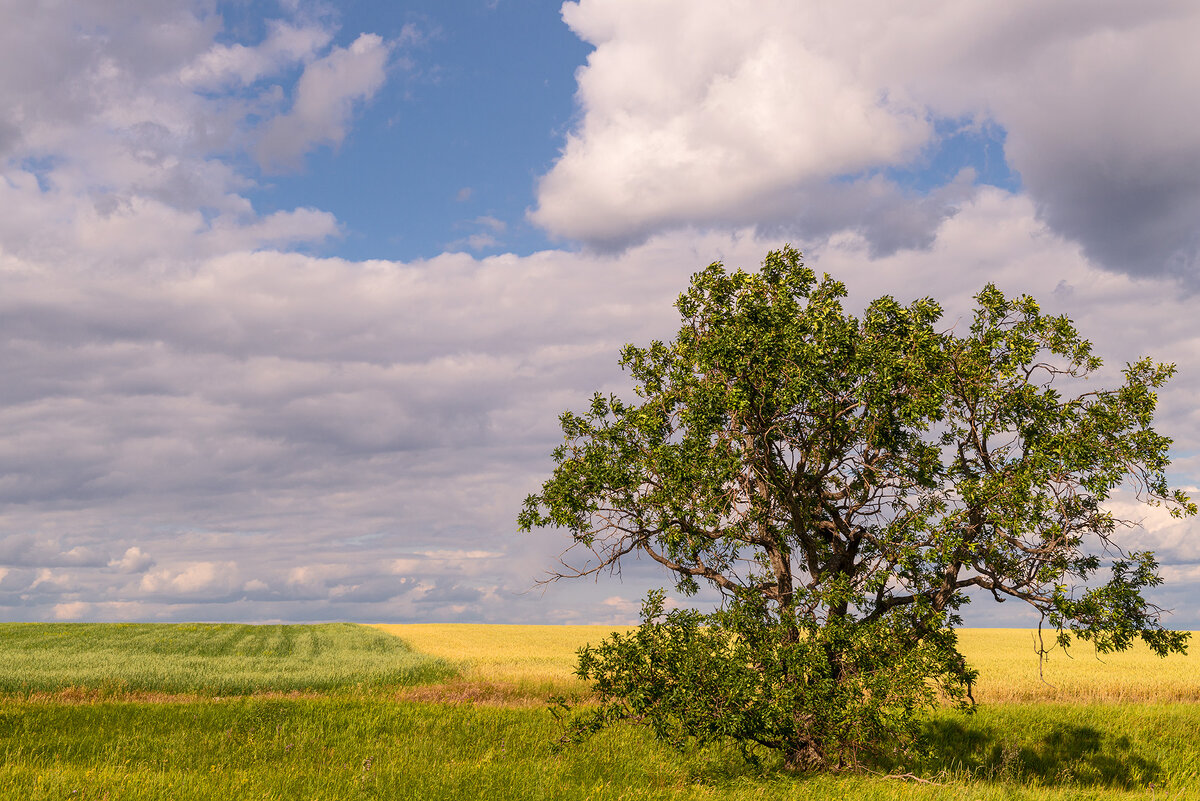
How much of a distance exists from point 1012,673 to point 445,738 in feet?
100

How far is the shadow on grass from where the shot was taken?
2386 centimetres

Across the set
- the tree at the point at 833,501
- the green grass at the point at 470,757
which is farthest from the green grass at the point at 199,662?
the tree at the point at 833,501

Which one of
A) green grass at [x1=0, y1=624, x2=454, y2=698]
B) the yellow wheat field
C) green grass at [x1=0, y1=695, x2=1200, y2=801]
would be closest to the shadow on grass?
green grass at [x1=0, y1=695, x2=1200, y2=801]

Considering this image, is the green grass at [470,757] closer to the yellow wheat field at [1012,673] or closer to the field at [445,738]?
the field at [445,738]

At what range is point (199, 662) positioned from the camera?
140 feet

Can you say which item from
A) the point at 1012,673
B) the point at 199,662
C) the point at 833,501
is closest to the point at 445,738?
the point at 833,501

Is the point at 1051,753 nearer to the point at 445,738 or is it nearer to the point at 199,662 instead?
the point at 445,738

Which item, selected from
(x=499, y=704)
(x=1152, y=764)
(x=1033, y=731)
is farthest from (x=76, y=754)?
(x=1152, y=764)

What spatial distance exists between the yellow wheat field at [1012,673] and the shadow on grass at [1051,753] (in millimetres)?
3188

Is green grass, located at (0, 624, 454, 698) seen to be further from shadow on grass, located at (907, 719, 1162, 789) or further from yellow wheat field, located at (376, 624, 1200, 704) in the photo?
shadow on grass, located at (907, 719, 1162, 789)

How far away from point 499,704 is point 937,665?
18.6m

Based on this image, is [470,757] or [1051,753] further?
[1051,753]

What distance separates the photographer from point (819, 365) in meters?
17.0

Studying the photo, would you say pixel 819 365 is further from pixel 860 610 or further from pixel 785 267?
pixel 860 610
